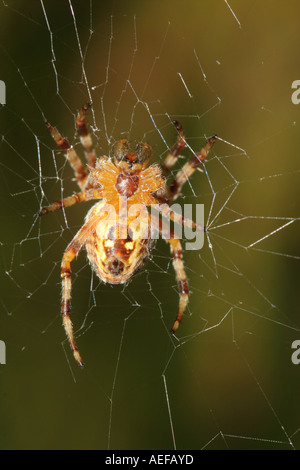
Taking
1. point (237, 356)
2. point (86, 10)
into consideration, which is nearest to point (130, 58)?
point (86, 10)

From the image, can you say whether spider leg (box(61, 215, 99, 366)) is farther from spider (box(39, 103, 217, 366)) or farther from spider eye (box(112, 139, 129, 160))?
spider eye (box(112, 139, 129, 160))

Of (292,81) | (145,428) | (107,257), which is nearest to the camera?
(107,257)

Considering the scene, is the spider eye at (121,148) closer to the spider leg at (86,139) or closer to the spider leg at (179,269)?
the spider leg at (86,139)

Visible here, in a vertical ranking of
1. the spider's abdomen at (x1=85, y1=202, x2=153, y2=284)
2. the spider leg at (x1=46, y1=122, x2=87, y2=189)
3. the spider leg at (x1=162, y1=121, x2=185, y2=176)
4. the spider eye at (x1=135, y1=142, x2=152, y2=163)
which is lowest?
the spider's abdomen at (x1=85, y1=202, x2=153, y2=284)

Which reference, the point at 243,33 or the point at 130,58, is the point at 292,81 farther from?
the point at 130,58

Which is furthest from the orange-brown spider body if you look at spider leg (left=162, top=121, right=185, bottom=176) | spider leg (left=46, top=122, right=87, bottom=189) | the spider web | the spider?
the spider web

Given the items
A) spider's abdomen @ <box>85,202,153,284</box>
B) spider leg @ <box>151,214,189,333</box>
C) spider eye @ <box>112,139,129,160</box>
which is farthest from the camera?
spider leg @ <box>151,214,189,333</box>

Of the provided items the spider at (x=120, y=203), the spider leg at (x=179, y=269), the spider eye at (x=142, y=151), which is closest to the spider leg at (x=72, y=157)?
the spider at (x=120, y=203)

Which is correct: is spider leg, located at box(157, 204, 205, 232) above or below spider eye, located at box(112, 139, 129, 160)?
below
